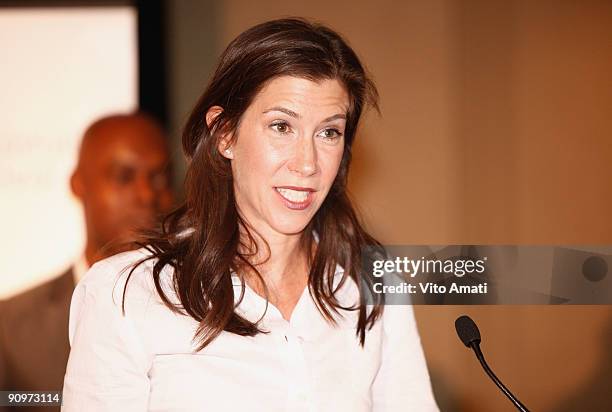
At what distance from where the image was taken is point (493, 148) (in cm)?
Result: 186

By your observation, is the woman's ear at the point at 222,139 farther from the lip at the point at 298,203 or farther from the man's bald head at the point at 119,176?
the man's bald head at the point at 119,176

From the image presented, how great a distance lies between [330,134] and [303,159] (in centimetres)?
9

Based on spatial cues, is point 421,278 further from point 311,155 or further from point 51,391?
point 51,391

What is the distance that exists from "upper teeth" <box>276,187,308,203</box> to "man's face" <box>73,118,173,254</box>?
0.55m

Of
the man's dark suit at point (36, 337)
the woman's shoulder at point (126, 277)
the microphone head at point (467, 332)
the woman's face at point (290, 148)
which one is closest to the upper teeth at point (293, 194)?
the woman's face at point (290, 148)

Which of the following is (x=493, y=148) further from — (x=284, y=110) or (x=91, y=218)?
(x=91, y=218)

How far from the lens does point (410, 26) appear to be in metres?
1.89

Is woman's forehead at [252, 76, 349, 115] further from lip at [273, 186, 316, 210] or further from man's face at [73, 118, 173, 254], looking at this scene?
man's face at [73, 118, 173, 254]

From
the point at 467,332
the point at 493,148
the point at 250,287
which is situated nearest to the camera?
the point at 467,332

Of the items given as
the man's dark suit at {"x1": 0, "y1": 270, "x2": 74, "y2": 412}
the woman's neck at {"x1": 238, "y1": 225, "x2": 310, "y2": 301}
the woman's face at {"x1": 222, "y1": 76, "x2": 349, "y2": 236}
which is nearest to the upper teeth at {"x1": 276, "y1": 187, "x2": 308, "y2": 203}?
the woman's face at {"x1": 222, "y1": 76, "x2": 349, "y2": 236}

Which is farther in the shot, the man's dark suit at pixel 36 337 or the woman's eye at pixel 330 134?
the man's dark suit at pixel 36 337

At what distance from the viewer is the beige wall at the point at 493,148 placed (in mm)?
1861

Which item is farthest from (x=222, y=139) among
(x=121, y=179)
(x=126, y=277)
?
(x=121, y=179)

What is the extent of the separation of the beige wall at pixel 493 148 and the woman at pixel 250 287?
38cm
